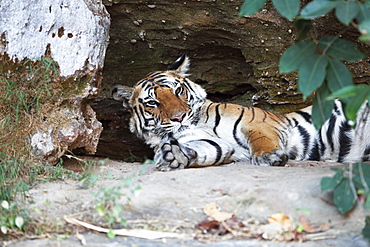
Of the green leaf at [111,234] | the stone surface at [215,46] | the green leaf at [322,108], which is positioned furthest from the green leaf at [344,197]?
the stone surface at [215,46]

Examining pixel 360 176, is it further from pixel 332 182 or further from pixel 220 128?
pixel 220 128

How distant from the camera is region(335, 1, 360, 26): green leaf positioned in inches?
79.7

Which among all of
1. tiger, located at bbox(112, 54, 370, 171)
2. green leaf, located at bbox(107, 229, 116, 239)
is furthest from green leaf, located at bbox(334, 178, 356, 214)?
tiger, located at bbox(112, 54, 370, 171)

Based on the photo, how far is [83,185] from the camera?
2.97 metres

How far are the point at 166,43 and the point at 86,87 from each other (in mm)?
1519

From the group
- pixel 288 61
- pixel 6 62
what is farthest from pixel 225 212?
pixel 6 62

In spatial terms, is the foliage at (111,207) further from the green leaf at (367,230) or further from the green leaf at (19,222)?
the green leaf at (367,230)

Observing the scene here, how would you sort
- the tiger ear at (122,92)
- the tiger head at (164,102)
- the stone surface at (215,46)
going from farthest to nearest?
the tiger ear at (122,92), the stone surface at (215,46), the tiger head at (164,102)

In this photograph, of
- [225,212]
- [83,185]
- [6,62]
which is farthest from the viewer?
[6,62]

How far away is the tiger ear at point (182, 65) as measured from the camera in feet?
16.6

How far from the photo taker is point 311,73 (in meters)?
2.20

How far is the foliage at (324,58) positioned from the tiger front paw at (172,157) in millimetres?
1850

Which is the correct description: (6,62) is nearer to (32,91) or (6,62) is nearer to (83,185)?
(32,91)

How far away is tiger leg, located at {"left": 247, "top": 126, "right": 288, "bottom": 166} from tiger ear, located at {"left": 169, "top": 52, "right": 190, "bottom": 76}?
1151 mm
